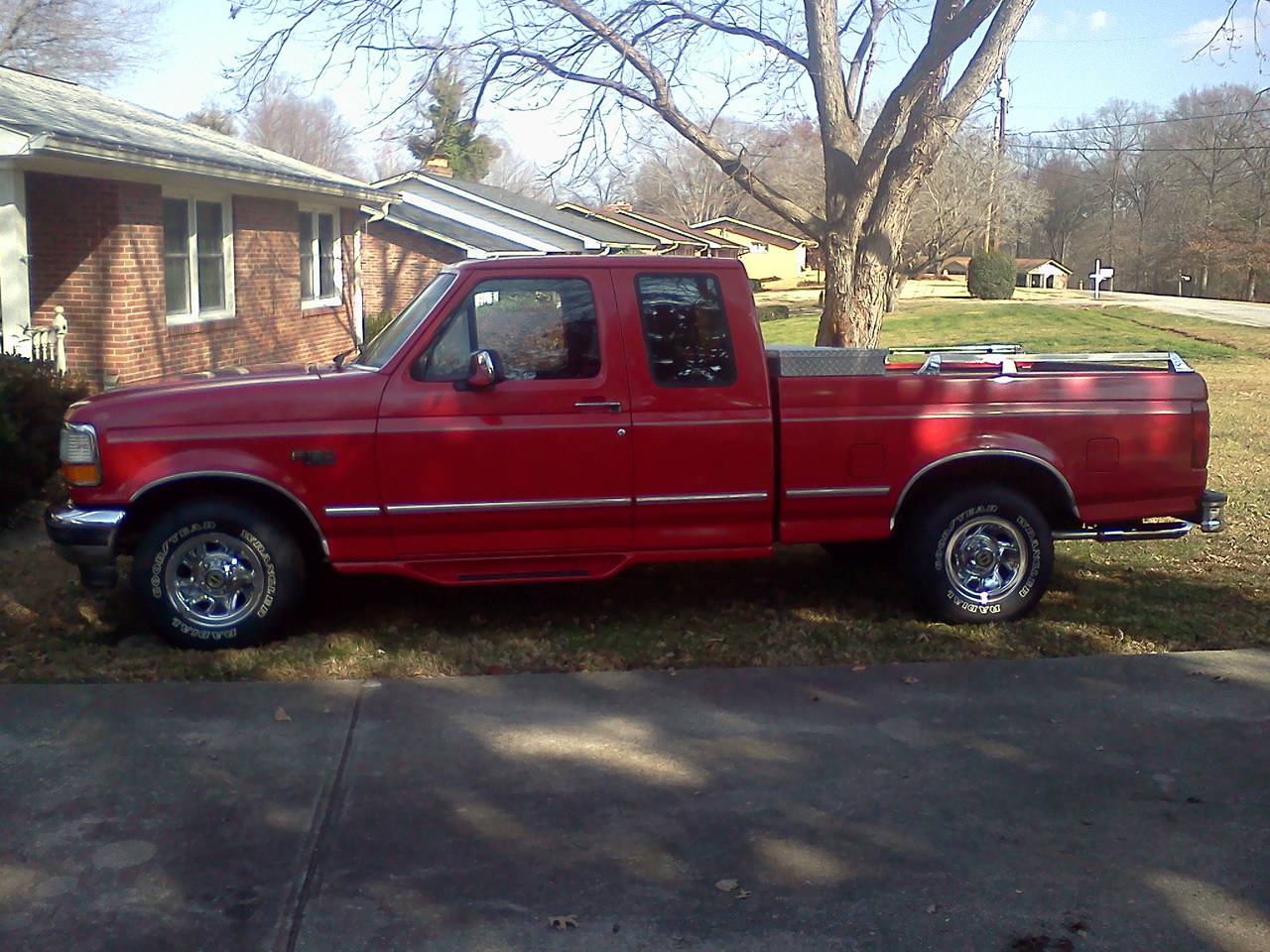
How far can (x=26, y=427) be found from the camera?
945 cm

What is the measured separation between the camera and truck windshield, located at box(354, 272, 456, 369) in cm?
639

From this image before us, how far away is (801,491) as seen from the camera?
6.48 metres

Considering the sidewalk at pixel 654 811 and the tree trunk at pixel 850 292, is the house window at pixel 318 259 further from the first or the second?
the sidewalk at pixel 654 811

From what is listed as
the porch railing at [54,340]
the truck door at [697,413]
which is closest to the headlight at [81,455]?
the truck door at [697,413]

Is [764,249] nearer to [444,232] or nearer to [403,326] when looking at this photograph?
[444,232]

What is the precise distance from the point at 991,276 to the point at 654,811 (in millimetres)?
53713

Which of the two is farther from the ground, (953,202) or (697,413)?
(953,202)

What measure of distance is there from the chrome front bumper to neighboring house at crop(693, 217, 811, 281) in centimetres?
6323

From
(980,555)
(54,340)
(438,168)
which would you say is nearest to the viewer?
(980,555)

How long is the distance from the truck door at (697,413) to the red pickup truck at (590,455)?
1 centimetres

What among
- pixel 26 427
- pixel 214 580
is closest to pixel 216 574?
pixel 214 580

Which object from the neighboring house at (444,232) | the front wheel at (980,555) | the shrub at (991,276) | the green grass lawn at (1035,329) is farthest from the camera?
the shrub at (991,276)

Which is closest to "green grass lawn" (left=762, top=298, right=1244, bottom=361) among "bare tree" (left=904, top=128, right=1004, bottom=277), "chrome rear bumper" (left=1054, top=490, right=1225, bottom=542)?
"bare tree" (left=904, top=128, right=1004, bottom=277)

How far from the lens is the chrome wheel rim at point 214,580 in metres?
6.16
